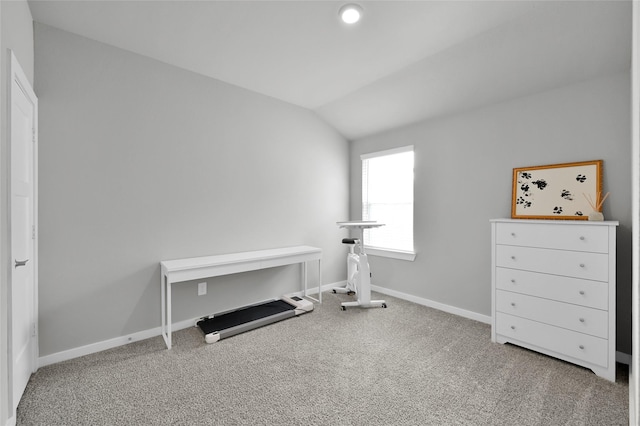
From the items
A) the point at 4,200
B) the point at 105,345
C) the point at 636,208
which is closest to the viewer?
the point at 636,208

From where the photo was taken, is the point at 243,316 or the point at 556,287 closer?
the point at 556,287

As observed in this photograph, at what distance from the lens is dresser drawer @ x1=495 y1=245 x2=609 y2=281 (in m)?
2.10

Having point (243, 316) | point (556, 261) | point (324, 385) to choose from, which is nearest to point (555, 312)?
point (556, 261)

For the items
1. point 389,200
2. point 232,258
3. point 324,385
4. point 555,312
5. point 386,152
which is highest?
point 386,152

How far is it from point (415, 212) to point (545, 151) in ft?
4.93

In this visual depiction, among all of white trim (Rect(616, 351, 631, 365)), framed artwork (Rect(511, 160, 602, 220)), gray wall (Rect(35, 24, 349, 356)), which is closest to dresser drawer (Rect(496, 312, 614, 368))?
white trim (Rect(616, 351, 631, 365))

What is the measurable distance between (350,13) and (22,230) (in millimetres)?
2839

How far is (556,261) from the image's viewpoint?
2297 millimetres

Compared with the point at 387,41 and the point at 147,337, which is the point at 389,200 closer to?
the point at 387,41

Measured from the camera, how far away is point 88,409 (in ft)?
5.88

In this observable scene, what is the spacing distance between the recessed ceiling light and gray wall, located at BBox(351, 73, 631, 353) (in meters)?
1.74

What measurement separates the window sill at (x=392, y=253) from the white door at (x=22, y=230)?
369 cm

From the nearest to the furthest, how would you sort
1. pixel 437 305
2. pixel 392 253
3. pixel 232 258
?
pixel 232 258 → pixel 437 305 → pixel 392 253

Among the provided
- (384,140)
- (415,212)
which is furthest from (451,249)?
(384,140)
